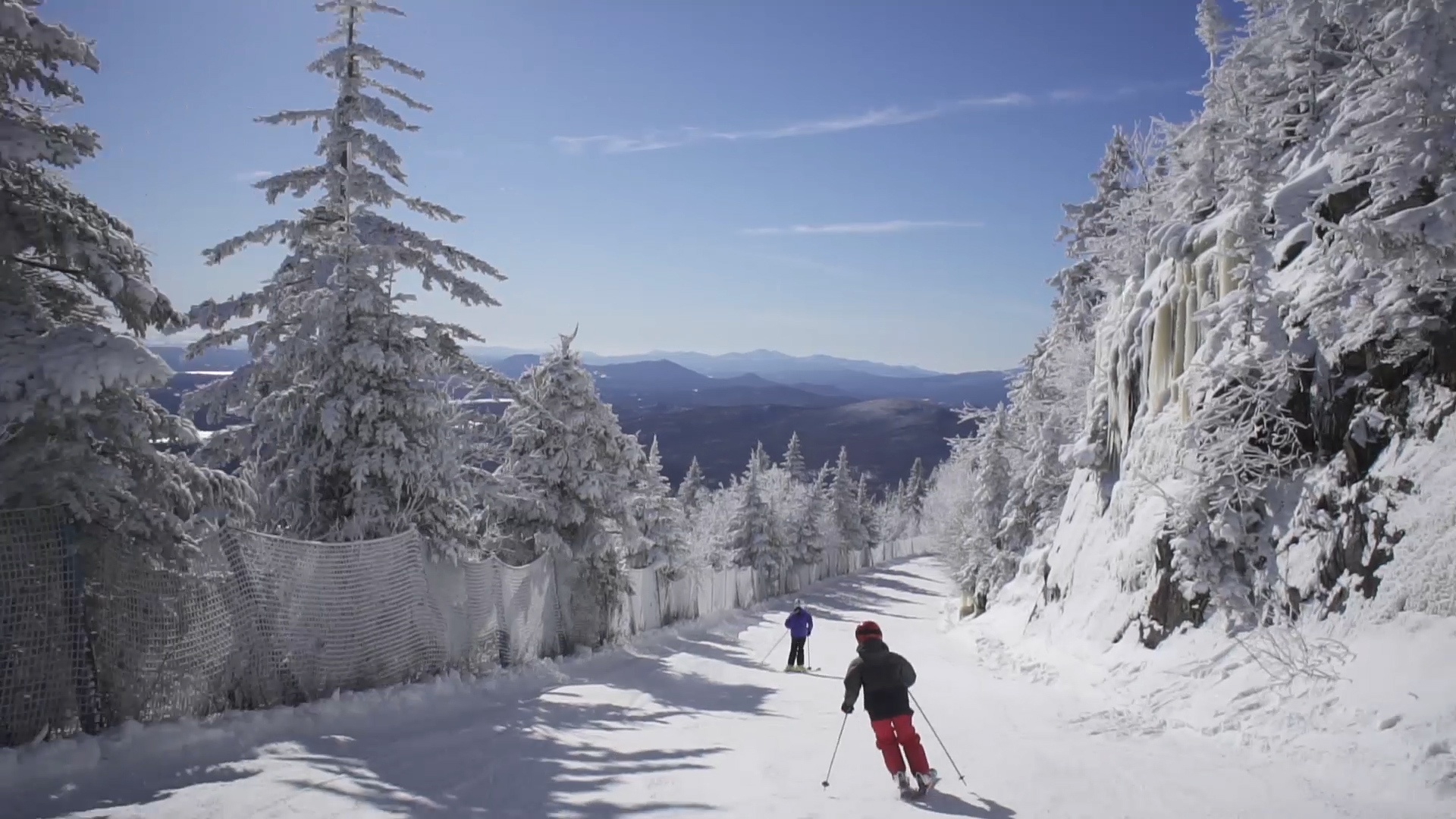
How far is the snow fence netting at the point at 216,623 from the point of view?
6.09 meters

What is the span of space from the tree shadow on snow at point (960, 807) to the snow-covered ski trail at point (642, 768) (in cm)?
2

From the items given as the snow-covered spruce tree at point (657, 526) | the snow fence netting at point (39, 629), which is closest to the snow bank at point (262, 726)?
the snow fence netting at point (39, 629)

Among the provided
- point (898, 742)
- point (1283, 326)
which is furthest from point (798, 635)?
point (898, 742)

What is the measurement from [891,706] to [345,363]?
876cm

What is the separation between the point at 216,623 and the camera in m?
7.57

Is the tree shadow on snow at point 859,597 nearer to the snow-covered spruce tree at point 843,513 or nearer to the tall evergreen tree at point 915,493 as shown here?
the snow-covered spruce tree at point 843,513

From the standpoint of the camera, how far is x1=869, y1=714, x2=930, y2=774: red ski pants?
6426 mm

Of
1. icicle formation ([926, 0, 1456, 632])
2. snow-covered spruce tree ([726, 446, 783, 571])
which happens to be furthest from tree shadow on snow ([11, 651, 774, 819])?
snow-covered spruce tree ([726, 446, 783, 571])

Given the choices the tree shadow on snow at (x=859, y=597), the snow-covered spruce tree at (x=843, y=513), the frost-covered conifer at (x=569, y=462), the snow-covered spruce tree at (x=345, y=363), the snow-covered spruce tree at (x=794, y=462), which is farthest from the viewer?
the snow-covered spruce tree at (x=794, y=462)

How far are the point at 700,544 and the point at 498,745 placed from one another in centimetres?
4860

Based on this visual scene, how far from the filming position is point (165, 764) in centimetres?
634

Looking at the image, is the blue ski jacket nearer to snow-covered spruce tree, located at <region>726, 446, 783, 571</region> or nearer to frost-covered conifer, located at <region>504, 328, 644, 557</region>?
frost-covered conifer, located at <region>504, 328, 644, 557</region>

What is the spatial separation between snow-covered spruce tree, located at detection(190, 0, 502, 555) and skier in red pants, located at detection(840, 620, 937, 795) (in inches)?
276

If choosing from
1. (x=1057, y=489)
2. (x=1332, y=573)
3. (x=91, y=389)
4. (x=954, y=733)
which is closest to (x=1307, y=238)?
(x=1332, y=573)
